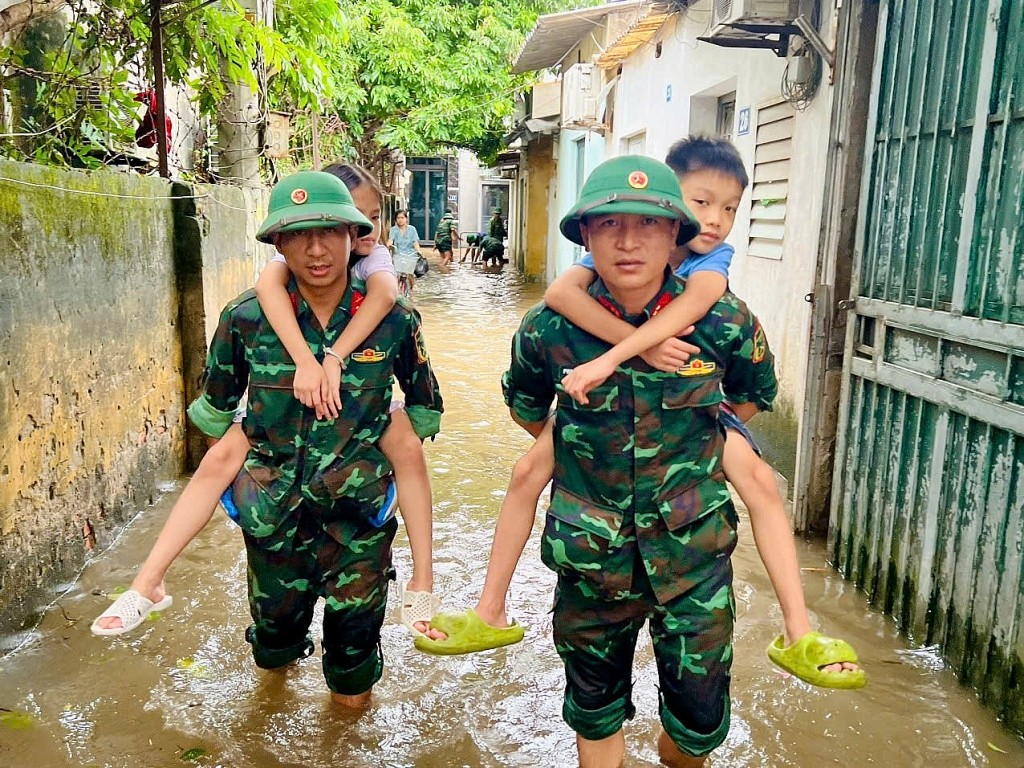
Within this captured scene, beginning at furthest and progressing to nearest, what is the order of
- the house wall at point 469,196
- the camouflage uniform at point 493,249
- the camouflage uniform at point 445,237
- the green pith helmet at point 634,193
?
1. the house wall at point 469,196
2. the camouflage uniform at point 445,237
3. the camouflage uniform at point 493,249
4. the green pith helmet at point 634,193

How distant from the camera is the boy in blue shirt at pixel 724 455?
217 centimetres

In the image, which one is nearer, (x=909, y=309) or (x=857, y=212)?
(x=909, y=309)

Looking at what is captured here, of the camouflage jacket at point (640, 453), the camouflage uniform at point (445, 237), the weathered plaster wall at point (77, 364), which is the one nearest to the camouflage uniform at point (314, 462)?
the camouflage jacket at point (640, 453)

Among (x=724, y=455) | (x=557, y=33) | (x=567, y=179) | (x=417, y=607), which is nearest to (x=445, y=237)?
(x=567, y=179)

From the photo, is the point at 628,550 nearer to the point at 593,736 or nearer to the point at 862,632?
the point at 593,736

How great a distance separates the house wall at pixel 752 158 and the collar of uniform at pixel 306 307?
2.95 metres

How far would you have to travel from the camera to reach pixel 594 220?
2186mm

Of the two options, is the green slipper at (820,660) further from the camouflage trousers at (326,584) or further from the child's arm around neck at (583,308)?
the camouflage trousers at (326,584)

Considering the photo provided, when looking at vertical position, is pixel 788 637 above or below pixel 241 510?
below

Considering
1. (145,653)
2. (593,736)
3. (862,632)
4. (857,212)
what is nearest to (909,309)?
(857,212)

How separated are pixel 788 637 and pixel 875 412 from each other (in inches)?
81.3

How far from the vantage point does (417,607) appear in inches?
101

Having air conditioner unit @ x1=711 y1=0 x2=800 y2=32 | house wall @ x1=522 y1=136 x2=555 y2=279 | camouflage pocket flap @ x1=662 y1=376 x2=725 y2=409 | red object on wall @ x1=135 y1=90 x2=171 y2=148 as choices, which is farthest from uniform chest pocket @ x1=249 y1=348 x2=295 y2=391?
house wall @ x1=522 y1=136 x2=555 y2=279

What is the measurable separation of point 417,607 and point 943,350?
2.32 meters
